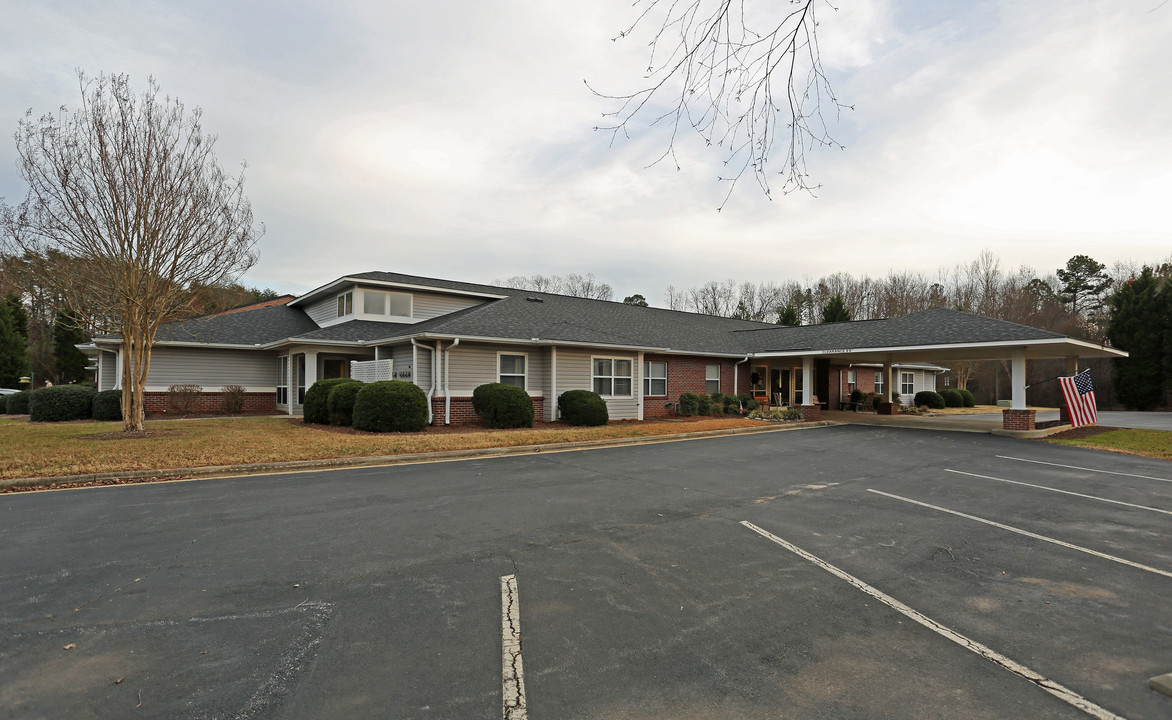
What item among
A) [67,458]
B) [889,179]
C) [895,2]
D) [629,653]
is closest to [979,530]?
[889,179]

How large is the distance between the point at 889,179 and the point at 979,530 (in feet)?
13.1

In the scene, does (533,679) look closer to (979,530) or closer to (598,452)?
(979,530)

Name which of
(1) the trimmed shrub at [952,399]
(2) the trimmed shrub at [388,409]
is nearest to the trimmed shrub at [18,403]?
(2) the trimmed shrub at [388,409]

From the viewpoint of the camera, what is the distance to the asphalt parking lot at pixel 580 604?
2.84 metres

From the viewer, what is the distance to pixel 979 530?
6.10 metres

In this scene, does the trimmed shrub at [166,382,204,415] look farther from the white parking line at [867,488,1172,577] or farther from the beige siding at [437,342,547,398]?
the white parking line at [867,488,1172,577]

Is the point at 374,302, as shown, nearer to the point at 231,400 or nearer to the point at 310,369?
the point at 310,369

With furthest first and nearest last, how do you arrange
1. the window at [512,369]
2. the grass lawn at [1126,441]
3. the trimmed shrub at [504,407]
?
1. the window at [512,369]
2. the trimmed shrub at [504,407]
3. the grass lawn at [1126,441]

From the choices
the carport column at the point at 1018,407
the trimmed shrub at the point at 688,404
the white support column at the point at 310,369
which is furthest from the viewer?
the trimmed shrub at the point at 688,404

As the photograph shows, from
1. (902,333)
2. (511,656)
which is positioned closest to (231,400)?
(511,656)

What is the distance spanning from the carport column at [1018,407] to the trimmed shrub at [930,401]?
1702cm

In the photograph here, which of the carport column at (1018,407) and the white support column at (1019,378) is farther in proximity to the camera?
the white support column at (1019,378)

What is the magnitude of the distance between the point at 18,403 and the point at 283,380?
954 centimetres

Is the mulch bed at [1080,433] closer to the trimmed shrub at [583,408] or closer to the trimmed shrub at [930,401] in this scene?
the trimmed shrub at [583,408]
